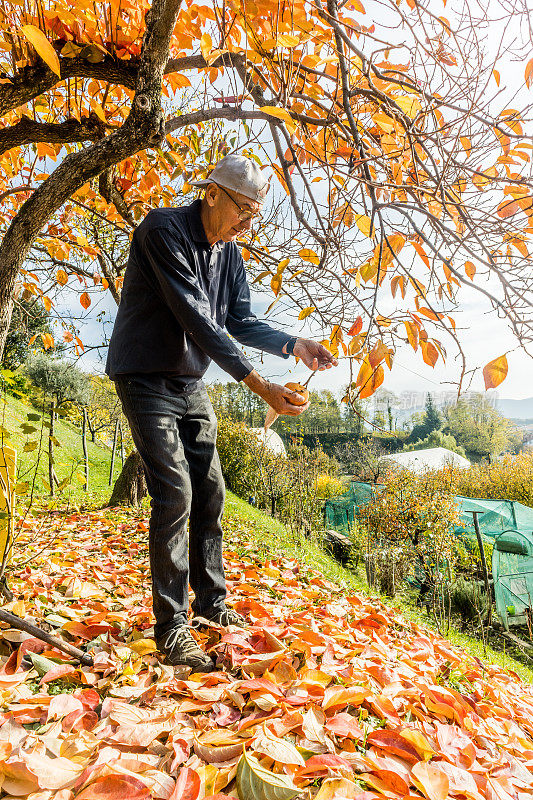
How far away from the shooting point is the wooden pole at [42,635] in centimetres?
154

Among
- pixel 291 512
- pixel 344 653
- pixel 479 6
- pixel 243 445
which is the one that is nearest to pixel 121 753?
pixel 344 653

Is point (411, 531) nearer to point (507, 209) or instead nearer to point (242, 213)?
point (507, 209)

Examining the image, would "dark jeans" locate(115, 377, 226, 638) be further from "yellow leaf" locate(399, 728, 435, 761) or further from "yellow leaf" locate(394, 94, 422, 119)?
"yellow leaf" locate(394, 94, 422, 119)

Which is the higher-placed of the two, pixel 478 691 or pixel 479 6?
pixel 479 6

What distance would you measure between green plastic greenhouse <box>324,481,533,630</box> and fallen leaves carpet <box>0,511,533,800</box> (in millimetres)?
5266

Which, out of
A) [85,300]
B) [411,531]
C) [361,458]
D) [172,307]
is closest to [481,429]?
[361,458]

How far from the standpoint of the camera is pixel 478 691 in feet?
7.39

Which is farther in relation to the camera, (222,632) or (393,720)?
(222,632)

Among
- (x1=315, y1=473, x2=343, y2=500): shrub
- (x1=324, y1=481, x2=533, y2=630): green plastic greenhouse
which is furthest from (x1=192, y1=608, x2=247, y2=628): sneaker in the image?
(x1=315, y1=473, x2=343, y2=500): shrub

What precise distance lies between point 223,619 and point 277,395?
1.04 metres

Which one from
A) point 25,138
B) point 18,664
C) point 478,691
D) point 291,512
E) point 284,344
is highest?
point 25,138

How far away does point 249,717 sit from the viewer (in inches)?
53.1

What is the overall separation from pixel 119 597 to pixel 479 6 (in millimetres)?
3094

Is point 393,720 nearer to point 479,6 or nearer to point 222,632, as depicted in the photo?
point 222,632
